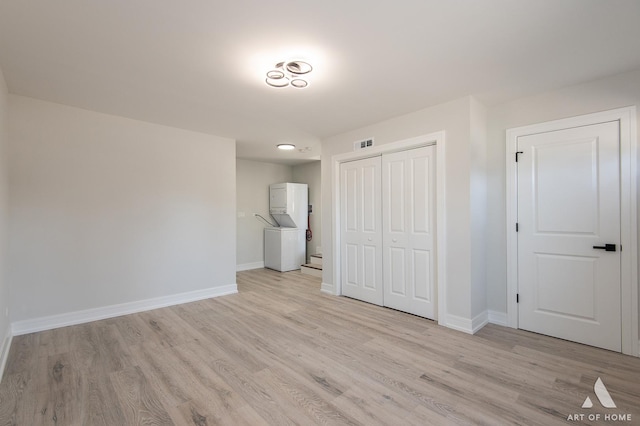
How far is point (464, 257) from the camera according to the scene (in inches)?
123

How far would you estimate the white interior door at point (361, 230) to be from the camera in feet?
13.3

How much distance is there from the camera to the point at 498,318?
10.9ft

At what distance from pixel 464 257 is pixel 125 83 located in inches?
154

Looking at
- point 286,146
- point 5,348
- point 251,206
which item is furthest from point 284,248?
point 5,348

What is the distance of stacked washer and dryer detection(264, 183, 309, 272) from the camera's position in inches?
256

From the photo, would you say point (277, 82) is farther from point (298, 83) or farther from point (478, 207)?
point (478, 207)

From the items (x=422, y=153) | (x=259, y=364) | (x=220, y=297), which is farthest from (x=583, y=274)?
(x=220, y=297)

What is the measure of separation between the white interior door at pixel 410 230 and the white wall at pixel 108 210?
8.56 ft

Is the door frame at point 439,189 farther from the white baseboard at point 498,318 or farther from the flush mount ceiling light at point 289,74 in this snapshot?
the flush mount ceiling light at point 289,74

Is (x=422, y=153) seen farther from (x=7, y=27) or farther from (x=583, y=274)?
(x=7, y=27)

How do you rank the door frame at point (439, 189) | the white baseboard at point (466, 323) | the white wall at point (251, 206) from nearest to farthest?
the white baseboard at point (466, 323) < the door frame at point (439, 189) < the white wall at point (251, 206)

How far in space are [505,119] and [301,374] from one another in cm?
346

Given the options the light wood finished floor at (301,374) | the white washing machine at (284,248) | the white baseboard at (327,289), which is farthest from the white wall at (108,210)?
the white washing machine at (284,248)

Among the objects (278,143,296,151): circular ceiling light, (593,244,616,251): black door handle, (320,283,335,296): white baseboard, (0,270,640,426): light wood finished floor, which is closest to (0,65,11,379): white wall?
(0,270,640,426): light wood finished floor
